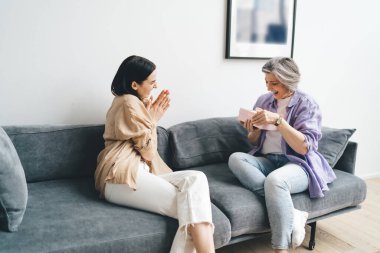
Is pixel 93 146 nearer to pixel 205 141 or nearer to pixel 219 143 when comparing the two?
pixel 205 141

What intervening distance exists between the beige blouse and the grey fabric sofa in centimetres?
14

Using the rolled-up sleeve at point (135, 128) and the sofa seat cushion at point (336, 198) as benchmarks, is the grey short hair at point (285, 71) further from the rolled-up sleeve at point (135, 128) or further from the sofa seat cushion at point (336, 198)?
the rolled-up sleeve at point (135, 128)

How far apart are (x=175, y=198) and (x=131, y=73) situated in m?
0.70

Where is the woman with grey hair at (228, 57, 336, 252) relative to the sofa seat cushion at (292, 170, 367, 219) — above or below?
above

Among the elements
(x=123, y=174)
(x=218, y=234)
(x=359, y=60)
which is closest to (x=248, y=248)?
(x=218, y=234)

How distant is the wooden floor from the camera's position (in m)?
2.08

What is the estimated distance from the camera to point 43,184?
1.82 meters

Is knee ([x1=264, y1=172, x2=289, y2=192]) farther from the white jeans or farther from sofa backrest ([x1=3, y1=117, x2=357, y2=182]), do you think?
sofa backrest ([x1=3, y1=117, x2=357, y2=182])

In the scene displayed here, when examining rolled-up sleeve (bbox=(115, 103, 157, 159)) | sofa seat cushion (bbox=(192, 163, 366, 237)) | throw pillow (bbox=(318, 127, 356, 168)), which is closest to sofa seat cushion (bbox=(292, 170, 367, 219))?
sofa seat cushion (bbox=(192, 163, 366, 237))

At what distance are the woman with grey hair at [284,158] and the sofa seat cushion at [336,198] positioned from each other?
0.04m

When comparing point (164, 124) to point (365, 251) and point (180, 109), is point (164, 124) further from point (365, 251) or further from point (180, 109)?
point (365, 251)

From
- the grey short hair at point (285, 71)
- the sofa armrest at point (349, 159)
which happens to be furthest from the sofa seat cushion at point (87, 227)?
the sofa armrest at point (349, 159)

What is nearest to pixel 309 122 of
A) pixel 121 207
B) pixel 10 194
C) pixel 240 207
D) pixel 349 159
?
pixel 349 159

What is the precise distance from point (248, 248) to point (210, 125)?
81 cm
